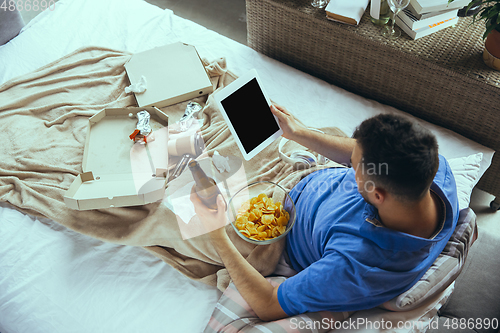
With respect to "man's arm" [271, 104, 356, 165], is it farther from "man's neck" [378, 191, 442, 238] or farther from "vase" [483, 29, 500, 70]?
"vase" [483, 29, 500, 70]

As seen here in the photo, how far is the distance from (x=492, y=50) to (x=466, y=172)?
508 millimetres

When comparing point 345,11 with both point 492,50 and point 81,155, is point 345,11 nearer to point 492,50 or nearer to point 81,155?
point 492,50

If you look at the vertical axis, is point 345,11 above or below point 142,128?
above

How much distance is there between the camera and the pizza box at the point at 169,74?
154cm

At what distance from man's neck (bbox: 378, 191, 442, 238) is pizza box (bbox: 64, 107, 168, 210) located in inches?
28.2

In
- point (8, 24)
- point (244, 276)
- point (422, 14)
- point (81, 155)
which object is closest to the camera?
point (244, 276)

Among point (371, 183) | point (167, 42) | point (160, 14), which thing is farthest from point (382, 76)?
point (160, 14)

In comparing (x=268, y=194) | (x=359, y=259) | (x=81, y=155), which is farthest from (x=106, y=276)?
(x=359, y=259)

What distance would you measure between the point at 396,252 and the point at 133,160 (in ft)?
3.02

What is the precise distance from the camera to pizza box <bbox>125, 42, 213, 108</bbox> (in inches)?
60.4

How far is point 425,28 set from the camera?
1.54 m

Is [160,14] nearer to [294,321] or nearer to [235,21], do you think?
[235,21]

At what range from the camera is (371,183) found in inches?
32.2

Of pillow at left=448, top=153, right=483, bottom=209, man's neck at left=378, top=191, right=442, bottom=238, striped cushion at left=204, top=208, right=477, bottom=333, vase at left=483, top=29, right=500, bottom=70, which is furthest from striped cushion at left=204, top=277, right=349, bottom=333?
vase at left=483, top=29, right=500, bottom=70
